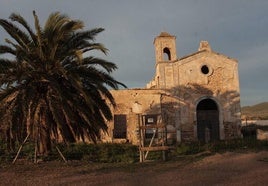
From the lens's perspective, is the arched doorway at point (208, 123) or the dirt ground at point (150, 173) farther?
the arched doorway at point (208, 123)

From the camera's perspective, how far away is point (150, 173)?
10344 millimetres

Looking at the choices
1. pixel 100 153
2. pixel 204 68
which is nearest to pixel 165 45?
pixel 204 68

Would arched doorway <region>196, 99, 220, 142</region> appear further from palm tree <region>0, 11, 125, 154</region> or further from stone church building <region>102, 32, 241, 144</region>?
palm tree <region>0, 11, 125, 154</region>

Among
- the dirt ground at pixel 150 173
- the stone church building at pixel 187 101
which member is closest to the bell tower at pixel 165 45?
the stone church building at pixel 187 101

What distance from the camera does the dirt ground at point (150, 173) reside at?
880 centimetres

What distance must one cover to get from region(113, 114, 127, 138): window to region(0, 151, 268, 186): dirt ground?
34.6 ft

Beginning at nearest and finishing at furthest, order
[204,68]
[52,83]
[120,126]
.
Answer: [52,83] → [120,126] → [204,68]

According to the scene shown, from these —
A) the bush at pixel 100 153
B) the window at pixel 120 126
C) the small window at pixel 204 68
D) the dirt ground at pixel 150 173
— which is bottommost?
the dirt ground at pixel 150 173

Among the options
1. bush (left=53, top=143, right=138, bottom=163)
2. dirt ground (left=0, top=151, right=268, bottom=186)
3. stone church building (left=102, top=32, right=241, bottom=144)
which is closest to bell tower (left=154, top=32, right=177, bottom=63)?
stone church building (left=102, top=32, right=241, bottom=144)

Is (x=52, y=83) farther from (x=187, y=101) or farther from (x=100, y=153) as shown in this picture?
(x=187, y=101)

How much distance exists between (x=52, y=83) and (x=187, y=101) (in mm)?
13151

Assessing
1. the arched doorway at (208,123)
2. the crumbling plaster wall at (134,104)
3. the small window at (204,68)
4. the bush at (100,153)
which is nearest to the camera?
the bush at (100,153)

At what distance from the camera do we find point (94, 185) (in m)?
8.49

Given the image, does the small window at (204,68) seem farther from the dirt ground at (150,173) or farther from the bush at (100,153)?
the dirt ground at (150,173)
